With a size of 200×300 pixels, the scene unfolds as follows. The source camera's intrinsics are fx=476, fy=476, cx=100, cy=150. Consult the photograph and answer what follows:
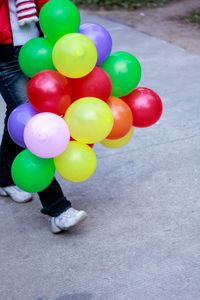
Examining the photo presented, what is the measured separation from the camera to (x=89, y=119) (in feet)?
7.85

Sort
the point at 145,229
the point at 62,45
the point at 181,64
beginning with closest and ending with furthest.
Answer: the point at 62,45, the point at 145,229, the point at 181,64

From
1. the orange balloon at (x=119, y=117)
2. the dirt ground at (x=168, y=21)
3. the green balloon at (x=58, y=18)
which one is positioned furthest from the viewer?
the dirt ground at (x=168, y=21)

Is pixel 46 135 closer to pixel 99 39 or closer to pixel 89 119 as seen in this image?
pixel 89 119

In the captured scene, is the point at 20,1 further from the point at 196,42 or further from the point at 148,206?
the point at 196,42

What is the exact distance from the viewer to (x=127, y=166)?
145 inches

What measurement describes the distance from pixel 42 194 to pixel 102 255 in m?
0.52

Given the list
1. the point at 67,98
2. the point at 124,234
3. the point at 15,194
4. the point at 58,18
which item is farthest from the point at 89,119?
the point at 15,194

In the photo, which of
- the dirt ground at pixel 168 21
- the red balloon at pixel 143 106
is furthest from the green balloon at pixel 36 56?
the dirt ground at pixel 168 21

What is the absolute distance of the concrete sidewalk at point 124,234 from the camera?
2436mm

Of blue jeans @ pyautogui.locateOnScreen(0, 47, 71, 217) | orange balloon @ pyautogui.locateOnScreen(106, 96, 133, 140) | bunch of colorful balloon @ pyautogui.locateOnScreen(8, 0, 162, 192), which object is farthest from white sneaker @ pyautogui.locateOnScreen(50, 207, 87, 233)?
orange balloon @ pyautogui.locateOnScreen(106, 96, 133, 140)

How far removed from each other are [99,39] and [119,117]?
43 centimetres

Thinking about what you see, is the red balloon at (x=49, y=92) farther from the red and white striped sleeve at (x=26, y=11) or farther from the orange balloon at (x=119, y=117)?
the red and white striped sleeve at (x=26, y=11)

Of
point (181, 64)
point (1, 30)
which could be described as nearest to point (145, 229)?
point (1, 30)

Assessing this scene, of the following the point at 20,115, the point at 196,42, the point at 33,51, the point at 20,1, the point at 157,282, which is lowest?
the point at 196,42
